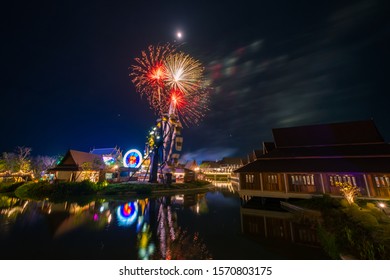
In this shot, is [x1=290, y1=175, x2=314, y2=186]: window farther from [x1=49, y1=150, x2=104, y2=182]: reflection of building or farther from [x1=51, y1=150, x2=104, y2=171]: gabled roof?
[x1=51, y1=150, x2=104, y2=171]: gabled roof

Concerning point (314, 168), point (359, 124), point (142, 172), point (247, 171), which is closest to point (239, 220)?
point (247, 171)

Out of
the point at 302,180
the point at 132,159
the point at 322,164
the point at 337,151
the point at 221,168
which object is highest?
the point at 221,168

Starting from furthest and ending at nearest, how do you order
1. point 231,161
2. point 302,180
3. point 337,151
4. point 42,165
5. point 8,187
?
point 231,161, point 42,165, point 8,187, point 337,151, point 302,180

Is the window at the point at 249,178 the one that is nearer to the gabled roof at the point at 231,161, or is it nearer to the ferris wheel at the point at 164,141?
the ferris wheel at the point at 164,141

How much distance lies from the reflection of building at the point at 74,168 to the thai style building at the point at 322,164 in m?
31.7

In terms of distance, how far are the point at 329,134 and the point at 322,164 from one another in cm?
711

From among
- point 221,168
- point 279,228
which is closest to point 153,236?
point 279,228

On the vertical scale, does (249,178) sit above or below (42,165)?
below

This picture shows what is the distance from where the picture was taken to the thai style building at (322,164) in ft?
51.1

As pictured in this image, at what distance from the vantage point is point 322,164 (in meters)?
17.4

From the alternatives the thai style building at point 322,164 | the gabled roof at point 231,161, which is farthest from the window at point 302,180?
the gabled roof at point 231,161

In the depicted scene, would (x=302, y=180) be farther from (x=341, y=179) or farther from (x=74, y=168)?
(x=74, y=168)
